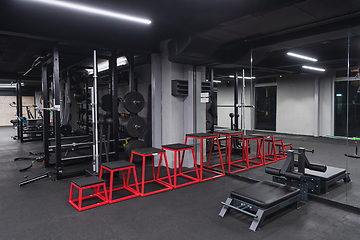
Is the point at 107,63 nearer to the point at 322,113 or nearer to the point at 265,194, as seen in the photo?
the point at 322,113

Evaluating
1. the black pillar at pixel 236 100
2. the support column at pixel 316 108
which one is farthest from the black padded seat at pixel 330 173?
the black pillar at pixel 236 100

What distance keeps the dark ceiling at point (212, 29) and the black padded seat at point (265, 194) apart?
1835mm

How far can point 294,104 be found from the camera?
4.03 meters

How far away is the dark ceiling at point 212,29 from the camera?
10.0 ft

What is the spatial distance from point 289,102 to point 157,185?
2.61 meters

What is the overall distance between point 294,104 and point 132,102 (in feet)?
10.1

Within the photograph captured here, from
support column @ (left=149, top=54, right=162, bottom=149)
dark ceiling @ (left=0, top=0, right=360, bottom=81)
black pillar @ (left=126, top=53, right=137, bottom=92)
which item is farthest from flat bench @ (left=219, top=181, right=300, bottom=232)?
black pillar @ (left=126, top=53, right=137, bottom=92)

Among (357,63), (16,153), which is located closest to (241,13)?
(357,63)

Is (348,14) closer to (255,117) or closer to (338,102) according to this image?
(338,102)

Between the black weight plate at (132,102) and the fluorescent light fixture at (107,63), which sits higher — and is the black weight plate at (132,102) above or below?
below

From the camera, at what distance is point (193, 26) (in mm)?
3934

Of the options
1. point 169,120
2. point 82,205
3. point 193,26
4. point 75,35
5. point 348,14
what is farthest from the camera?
point 169,120

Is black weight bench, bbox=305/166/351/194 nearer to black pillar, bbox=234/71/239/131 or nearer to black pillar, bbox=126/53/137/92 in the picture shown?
black pillar, bbox=234/71/239/131

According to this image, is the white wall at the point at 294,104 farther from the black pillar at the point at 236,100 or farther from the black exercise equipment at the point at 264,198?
the black exercise equipment at the point at 264,198
